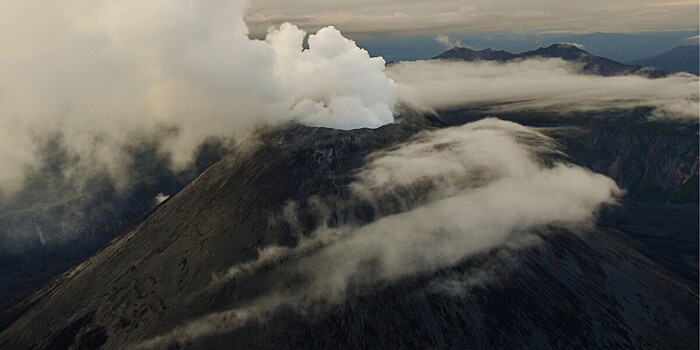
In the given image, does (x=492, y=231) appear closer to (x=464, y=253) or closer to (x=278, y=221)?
(x=464, y=253)

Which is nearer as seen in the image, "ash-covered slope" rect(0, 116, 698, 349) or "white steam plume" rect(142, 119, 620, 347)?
"ash-covered slope" rect(0, 116, 698, 349)

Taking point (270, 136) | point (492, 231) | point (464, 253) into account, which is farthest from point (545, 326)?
point (270, 136)

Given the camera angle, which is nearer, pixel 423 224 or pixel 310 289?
pixel 310 289

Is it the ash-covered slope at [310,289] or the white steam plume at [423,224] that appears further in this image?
the white steam plume at [423,224]

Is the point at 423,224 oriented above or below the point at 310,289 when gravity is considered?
above
